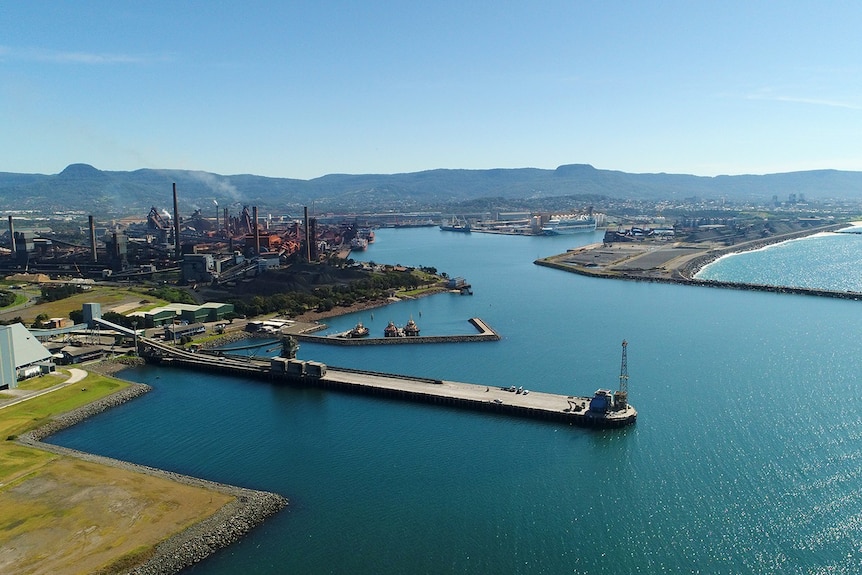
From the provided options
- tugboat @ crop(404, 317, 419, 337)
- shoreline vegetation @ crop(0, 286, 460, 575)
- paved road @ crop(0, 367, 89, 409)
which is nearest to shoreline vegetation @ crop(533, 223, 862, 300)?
tugboat @ crop(404, 317, 419, 337)

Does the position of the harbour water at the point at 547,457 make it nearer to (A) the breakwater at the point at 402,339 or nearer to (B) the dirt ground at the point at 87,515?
(A) the breakwater at the point at 402,339

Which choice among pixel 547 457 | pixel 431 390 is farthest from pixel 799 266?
pixel 547 457

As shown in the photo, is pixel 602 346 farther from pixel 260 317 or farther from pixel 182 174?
pixel 182 174

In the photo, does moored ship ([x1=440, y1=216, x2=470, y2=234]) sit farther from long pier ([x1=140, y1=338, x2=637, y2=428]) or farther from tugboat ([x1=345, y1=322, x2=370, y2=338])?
long pier ([x1=140, y1=338, x2=637, y2=428])

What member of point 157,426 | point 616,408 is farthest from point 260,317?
point 616,408

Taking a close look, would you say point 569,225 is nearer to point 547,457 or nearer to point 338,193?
point 547,457

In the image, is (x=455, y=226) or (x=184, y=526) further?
(x=455, y=226)

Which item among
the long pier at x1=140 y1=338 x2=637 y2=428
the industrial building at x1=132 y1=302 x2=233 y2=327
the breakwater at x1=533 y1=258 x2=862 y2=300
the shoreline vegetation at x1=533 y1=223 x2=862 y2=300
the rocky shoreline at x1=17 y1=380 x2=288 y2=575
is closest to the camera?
the rocky shoreline at x1=17 y1=380 x2=288 y2=575
